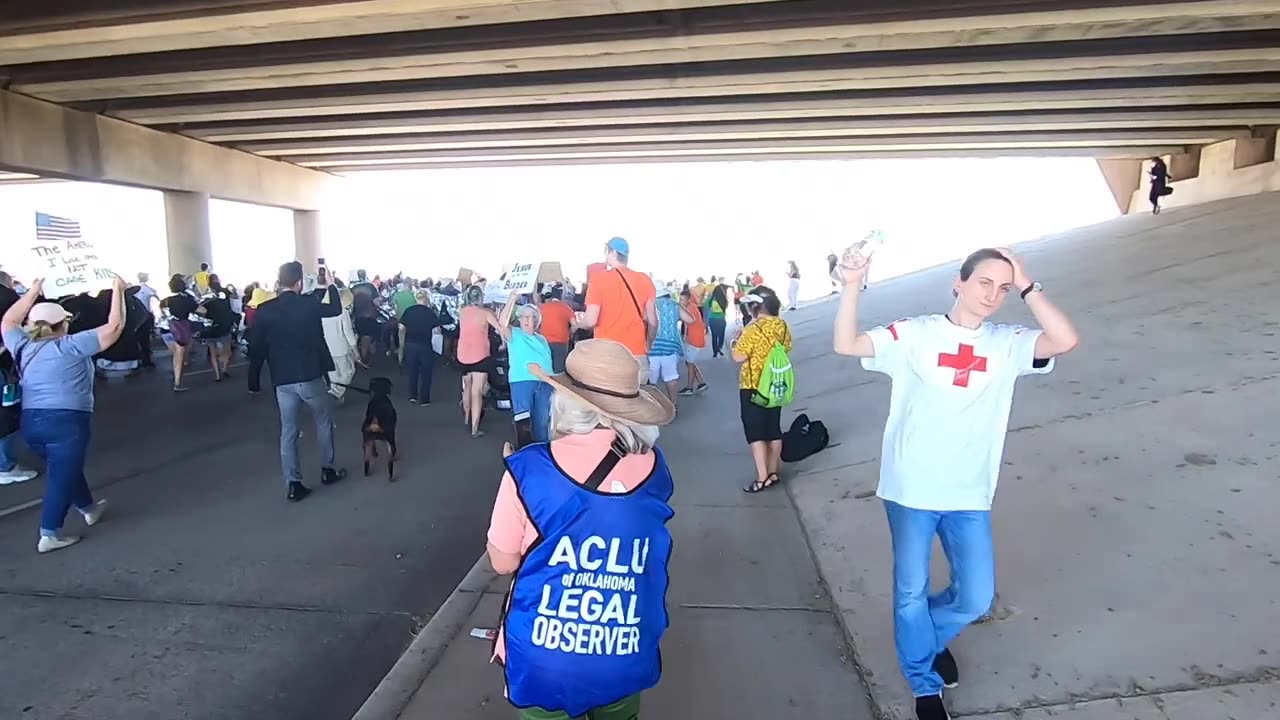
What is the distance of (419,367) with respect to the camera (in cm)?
1159

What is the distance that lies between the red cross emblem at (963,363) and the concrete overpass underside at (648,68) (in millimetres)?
10927

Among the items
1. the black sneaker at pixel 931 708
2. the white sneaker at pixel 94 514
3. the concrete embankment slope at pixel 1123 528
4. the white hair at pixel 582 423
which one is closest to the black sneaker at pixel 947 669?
the concrete embankment slope at pixel 1123 528

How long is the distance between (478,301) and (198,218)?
63.4 feet

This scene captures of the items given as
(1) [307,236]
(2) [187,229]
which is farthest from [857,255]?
(1) [307,236]

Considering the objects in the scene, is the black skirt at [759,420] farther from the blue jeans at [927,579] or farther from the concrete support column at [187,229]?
the concrete support column at [187,229]

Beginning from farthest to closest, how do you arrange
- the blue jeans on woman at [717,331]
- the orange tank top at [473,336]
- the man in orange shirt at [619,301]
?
1. the blue jeans on woman at [717,331]
2. the orange tank top at [473,336]
3. the man in orange shirt at [619,301]

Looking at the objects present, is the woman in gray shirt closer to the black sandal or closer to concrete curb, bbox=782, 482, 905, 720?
the black sandal

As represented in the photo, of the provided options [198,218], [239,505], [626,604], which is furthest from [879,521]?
[198,218]

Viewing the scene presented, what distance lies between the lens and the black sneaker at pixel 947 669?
3.26 meters

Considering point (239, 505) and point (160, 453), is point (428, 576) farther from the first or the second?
point (160, 453)

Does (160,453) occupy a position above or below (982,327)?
below

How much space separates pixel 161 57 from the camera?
15820 millimetres

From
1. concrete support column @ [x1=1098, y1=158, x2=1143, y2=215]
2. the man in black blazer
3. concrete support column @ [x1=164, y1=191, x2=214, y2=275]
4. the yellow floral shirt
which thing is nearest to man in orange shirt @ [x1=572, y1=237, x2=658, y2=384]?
the yellow floral shirt

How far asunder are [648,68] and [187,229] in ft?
54.7
